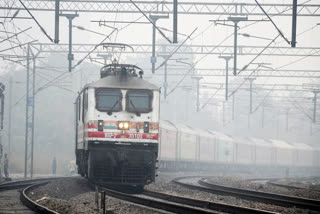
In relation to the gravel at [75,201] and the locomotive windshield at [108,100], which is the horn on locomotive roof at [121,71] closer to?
the locomotive windshield at [108,100]

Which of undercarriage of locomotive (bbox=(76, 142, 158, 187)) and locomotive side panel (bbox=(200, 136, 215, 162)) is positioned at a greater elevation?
undercarriage of locomotive (bbox=(76, 142, 158, 187))

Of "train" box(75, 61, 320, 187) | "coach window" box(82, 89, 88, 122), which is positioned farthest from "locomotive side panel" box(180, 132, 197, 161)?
"coach window" box(82, 89, 88, 122)

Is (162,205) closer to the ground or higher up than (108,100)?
closer to the ground

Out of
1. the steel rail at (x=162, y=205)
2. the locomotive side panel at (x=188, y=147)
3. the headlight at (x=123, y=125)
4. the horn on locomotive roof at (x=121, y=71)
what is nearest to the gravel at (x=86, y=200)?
the steel rail at (x=162, y=205)

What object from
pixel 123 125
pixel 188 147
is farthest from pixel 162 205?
pixel 188 147

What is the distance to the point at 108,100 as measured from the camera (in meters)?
18.9

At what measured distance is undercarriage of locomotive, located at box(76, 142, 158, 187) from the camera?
18453 millimetres

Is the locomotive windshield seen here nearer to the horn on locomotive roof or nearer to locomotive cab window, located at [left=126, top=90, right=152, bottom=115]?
locomotive cab window, located at [left=126, top=90, right=152, bottom=115]

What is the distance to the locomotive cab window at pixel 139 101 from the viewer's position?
18.9 metres

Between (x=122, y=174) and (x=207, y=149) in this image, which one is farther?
(x=207, y=149)

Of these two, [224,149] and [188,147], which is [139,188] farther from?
[224,149]

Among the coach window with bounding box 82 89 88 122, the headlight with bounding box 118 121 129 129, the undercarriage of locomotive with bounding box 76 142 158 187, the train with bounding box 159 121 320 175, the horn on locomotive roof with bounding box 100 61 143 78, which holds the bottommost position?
the train with bounding box 159 121 320 175

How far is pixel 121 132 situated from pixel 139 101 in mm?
1304

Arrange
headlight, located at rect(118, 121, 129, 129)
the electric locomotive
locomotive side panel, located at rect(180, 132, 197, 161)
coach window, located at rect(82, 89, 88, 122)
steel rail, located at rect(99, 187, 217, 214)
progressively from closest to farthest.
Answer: steel rail, located at rect(99, 187, 217, 214) < the electric locomotive < headlight, located at rect(118, 121, 129, 129) < coach window, located at rect(82, 89, 88, 122) < locomotive side panel, located at rect(180, 132, 197, 161)
